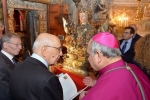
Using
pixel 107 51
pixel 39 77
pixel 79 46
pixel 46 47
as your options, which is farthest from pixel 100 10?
pixel 39 77

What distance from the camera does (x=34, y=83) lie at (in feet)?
4.46

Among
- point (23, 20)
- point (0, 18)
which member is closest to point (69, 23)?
point (0, 18)

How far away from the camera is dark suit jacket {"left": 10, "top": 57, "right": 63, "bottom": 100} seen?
1339mm

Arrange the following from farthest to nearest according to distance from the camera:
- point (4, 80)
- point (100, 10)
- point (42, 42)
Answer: point (100, 10) → point (4, 80) → point (42, 42)

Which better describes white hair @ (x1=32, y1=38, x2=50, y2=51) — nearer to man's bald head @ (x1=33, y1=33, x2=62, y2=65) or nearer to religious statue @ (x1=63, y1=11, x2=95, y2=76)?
man's bald head @ (x1=33, y1=33, x2=62, y2=65)

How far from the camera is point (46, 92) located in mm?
1341

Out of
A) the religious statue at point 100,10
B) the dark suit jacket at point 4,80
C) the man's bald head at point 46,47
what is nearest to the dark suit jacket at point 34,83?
the man's bald head at point 46,47

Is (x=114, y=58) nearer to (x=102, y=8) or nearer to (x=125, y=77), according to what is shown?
(x=125, y=77)

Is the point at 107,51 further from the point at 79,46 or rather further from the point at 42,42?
the point at 79,46

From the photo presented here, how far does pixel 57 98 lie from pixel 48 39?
0.57 m

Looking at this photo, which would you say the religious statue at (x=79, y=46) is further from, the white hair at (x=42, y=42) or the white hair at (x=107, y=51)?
the white hair at (x=107, y=51)

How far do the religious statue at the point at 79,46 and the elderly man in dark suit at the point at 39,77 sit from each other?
333 centimetres

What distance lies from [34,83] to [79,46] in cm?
381

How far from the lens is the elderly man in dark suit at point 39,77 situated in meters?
1.34
